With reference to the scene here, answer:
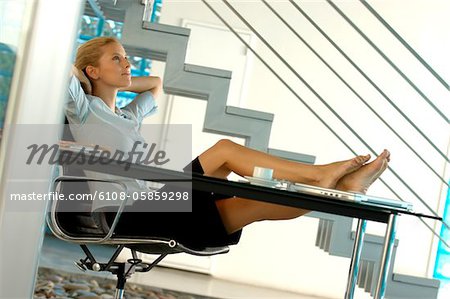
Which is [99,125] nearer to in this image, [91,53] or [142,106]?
[91,53]

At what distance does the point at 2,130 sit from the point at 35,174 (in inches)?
2.3

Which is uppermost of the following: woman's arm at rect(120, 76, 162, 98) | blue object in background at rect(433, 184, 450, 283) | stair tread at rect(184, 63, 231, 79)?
stair tread at rect(184, 63, 231, 79)

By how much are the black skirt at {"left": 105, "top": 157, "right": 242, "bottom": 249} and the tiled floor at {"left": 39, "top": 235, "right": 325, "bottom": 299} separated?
2795 millimetres

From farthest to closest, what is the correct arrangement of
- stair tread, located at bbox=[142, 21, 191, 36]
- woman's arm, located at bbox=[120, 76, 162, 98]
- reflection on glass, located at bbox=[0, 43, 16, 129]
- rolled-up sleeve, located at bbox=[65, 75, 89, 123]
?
stair tread, located at bbox=[142, 21, 191, 36]
woman's arm, located at bbox=[120, 76, 162, 98]
rolled-up sleeve, located at bbox=[65, 75, 89, 123]
reflection on glass, located at bbox=[0, 43, 16, 129]

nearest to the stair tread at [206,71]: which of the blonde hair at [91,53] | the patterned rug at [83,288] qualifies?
the blonde hair at [91,53]

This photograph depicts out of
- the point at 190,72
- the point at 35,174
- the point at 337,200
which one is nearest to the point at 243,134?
the point at 190,72

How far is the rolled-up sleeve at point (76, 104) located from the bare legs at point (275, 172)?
1.50ft

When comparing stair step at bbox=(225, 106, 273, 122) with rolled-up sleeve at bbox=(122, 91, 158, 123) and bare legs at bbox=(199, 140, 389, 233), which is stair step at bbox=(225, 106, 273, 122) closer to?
rolled-up sleeve at bbox=(122, 91, 158, 123)

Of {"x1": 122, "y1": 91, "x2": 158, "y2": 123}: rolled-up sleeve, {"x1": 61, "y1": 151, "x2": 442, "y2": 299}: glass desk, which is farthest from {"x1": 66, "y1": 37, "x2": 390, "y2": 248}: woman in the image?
{"x1": 61, "y1": 151, "x2": 442, "y2": 299}: glass desk

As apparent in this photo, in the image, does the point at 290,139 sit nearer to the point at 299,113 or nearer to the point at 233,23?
the point at 299,113

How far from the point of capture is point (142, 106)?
3141 mm

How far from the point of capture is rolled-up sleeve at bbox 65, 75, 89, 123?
8.19 ft

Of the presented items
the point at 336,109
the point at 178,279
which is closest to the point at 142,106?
the point at 178,279

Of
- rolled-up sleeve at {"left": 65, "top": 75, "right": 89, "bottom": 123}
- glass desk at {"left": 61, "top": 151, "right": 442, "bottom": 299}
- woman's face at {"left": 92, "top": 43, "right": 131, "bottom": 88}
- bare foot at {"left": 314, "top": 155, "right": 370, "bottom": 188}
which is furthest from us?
woman's face at {"left": 92, "top": 43, "right": 131, "bottom": 88}
